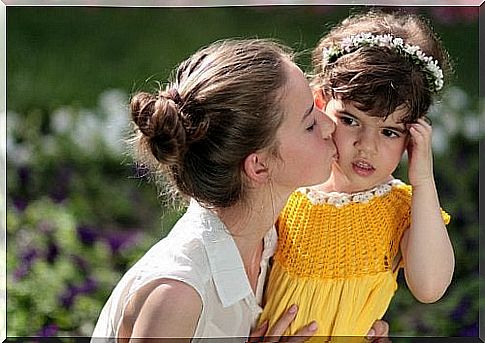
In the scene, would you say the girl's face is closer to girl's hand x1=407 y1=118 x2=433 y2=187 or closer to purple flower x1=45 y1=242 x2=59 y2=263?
girl's hand x1=407 y1=118 x2=433 y2=187

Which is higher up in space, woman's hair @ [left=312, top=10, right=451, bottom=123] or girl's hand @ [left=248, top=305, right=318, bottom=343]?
woman's hair @ [left=312, top=10, right=451, bottom=123]

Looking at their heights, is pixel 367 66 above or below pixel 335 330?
above

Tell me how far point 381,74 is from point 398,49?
0.04m

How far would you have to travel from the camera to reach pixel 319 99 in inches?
46.9

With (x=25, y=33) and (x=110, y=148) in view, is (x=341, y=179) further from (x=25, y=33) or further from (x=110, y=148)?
(x=25, y=33)

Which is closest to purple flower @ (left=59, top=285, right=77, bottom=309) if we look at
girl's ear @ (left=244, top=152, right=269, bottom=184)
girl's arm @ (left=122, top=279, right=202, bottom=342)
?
girl's arm @ (left=122, top=279, right=202, bottom=342)

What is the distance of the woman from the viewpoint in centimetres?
107

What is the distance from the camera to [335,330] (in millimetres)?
1176

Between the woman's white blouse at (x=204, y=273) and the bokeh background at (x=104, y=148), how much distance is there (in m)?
0.17

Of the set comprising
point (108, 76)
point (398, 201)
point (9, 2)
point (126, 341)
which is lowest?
point (126, 341)

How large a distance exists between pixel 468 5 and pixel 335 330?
1.65ft

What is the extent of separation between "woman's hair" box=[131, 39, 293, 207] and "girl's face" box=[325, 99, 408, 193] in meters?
0.09

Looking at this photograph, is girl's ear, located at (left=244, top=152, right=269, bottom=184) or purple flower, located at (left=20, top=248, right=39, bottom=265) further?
purple flower, located at (left=20, top=248, right=39, bottom=265)

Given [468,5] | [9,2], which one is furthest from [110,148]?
[468,5]
